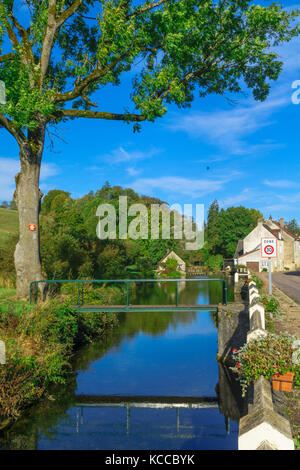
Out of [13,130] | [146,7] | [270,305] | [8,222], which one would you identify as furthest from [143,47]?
[8,222]

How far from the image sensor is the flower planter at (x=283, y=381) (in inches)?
262

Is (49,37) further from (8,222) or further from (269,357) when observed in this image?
(8,222)

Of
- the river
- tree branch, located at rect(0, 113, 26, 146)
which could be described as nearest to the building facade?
the river

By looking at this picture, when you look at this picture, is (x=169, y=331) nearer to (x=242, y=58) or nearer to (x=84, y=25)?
(x=242, y=58)

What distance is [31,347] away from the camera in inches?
428

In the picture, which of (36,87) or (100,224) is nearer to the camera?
(36,87)

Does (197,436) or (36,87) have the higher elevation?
(36,87)

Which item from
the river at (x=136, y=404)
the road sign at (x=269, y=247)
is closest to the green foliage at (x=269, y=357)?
the river at (x=136, y=404)

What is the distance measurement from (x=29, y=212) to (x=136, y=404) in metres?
8.03

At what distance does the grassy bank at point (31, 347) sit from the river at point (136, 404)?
0.48 meters

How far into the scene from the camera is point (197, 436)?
8.80 m
